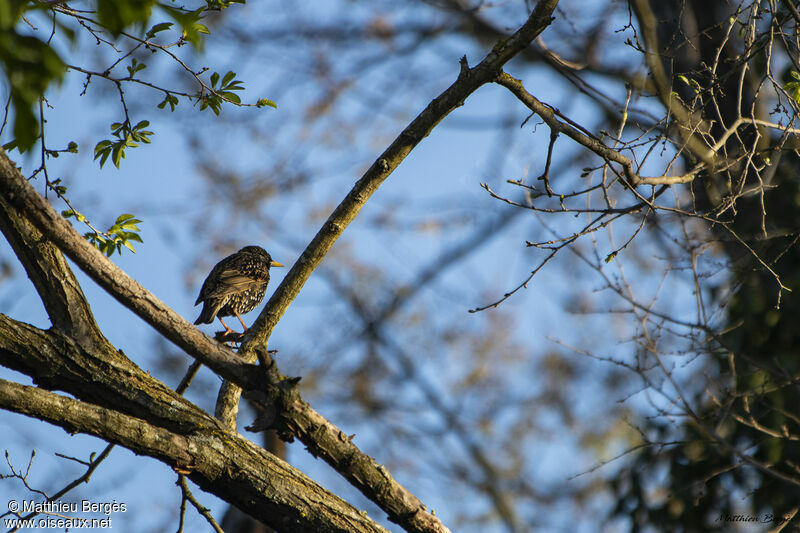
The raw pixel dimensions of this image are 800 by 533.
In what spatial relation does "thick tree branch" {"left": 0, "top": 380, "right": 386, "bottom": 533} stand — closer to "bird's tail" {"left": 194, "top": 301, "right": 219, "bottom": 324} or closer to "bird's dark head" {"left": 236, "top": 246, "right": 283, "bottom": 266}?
"bird's tail" {"left": 194, "top": 301, "right": 219, "bottom": 324}

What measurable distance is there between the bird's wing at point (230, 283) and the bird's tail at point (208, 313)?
8cm

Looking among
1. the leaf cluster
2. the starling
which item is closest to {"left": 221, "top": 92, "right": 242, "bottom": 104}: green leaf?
the leaf cluster

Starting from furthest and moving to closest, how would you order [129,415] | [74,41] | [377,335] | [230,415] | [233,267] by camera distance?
[377,335], [233,267], [230,415], [129,415], [74,41]

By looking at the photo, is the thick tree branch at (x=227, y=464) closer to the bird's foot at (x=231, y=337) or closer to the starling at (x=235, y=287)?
the bird's foot at (x=231, y=337)

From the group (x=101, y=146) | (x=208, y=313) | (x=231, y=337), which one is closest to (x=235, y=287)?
(x=208, y=313)

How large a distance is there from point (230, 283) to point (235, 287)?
0.06m

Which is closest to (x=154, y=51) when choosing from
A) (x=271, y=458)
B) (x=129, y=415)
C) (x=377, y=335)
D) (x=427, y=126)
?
(x=427, y=126)

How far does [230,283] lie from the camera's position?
20.6ft

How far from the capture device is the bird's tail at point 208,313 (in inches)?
238

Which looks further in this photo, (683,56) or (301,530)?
(683,56)

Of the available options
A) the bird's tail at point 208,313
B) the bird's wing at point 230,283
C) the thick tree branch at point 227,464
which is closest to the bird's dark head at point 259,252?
the bird's wing at point 230,283

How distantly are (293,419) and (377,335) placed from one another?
9.47 meters

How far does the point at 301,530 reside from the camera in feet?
10.9

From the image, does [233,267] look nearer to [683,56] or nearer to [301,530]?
[301,530]
